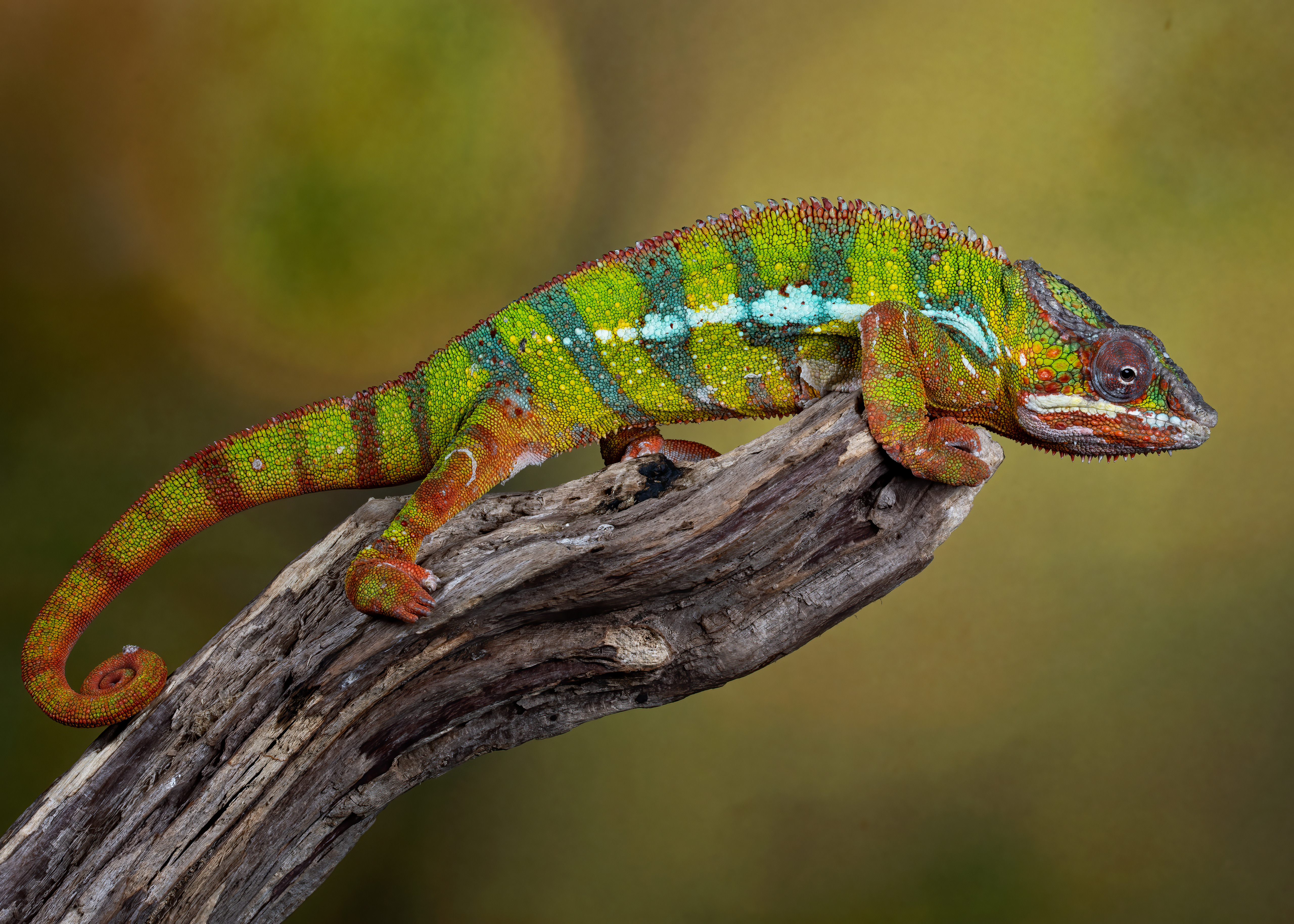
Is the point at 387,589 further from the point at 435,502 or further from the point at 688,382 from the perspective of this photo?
the point at 688,382

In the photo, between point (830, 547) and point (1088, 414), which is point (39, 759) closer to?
point (830, 547)

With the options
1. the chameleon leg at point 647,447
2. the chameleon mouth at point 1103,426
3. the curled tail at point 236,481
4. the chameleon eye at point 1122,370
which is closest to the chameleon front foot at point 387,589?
the curled tail at point 236,481

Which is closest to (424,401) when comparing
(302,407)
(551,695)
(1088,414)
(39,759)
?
(302,407)

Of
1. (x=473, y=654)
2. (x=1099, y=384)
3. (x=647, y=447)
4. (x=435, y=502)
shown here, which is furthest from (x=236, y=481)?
(x=1099, y=384)

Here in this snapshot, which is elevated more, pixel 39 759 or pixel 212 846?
pixel 39 759

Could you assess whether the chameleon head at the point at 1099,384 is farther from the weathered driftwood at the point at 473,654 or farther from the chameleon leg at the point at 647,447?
the chameleon leg at the point at 647,447
